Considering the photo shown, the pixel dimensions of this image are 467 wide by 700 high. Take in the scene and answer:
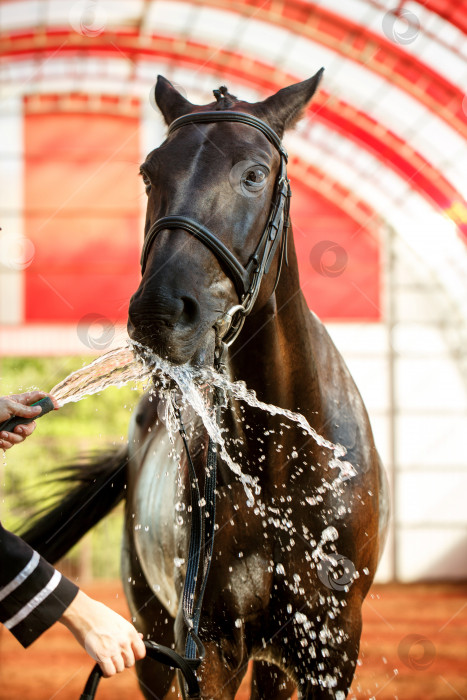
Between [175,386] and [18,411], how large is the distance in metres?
0.45

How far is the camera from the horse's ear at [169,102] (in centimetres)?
243

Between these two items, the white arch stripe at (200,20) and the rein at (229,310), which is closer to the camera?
the rein at (229,310)

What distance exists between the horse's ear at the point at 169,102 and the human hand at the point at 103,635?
1.60m

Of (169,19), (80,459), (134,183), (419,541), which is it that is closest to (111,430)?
(134,183)

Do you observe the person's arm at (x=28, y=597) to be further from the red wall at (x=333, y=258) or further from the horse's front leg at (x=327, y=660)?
the red wall at (x=333, y=258)

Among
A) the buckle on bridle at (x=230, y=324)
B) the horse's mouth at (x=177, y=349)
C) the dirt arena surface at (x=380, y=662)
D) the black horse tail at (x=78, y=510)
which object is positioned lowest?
the dirt arena surface at (x=380, y=662)

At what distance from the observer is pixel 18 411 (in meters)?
1.65

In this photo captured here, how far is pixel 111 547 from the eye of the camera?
10914 millimetres

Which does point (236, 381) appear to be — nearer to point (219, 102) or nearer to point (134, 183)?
point (219, 102)

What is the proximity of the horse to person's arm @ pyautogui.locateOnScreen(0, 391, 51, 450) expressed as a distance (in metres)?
0.40

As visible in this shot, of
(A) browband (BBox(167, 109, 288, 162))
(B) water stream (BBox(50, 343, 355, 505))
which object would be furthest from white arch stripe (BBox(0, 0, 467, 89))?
(B) water stream (BBox(50, 343, 355, 505))

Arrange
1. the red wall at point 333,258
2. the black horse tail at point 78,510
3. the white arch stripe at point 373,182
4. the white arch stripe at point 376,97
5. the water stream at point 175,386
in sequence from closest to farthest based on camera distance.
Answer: the water stream at point 175,386, the black horse tail at point 78,510, the white arch stripe at point 376,97, the white arch stripe at point 373,182, the red wall at point 333,258

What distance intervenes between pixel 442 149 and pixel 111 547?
712 centimetres

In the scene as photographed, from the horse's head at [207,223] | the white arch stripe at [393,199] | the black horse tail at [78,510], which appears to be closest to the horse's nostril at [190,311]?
the horse's head at [207,223]
